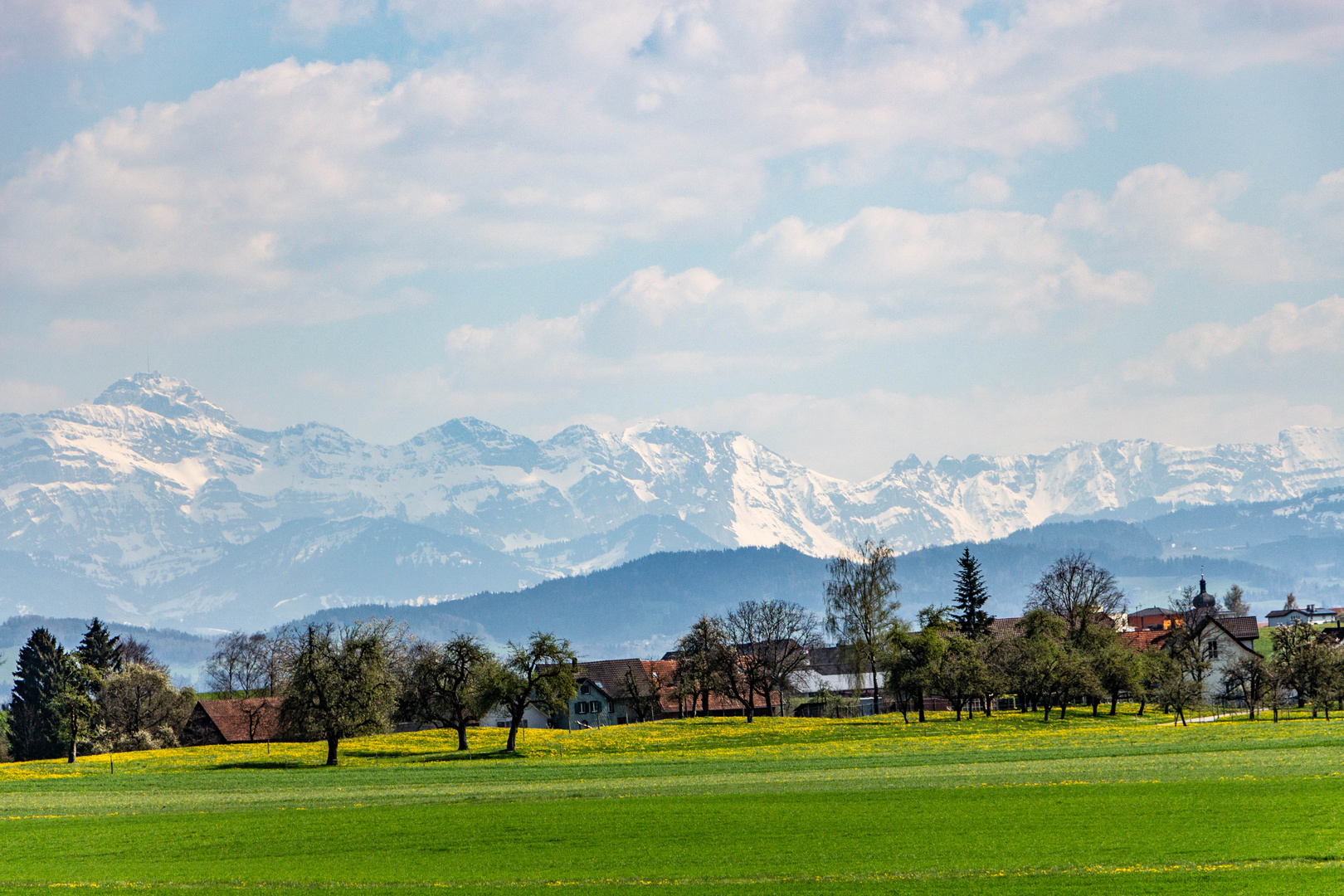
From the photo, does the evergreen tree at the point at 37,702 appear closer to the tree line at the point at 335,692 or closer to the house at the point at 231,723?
the tree line at the point at 335,692

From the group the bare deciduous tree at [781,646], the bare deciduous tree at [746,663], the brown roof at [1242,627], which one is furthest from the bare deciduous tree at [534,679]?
the brown roof at [1242,627]

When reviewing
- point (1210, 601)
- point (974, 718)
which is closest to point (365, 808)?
point (974, 718)

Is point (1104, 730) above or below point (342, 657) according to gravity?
below

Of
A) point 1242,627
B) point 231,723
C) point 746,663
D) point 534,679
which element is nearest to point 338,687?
point 534,679

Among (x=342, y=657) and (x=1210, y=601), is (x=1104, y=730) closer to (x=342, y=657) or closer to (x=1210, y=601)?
(x=342, y=657)

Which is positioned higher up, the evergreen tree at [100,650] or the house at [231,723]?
the evergreen tree at [100,650]

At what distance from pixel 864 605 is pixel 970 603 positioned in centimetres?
2226

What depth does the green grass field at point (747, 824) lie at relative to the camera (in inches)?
1192

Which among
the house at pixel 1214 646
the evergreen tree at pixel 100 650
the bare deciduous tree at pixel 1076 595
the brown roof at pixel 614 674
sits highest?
the bare deciduous tree at pixel 1076 595

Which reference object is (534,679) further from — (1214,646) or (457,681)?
(1214,646)

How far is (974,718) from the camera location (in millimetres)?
106438

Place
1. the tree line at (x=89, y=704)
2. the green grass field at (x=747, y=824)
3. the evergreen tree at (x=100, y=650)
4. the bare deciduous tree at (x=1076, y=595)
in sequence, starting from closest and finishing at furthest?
1. the green grass field at (x=747, y=824)
2. the tree line at (x=89, y=704)
3. the bare deciduous tree at (x=1076, y=595)
4. the evergreen tree at (x=100, y=650)

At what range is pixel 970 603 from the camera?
12888 cm

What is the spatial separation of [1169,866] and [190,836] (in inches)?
1218
